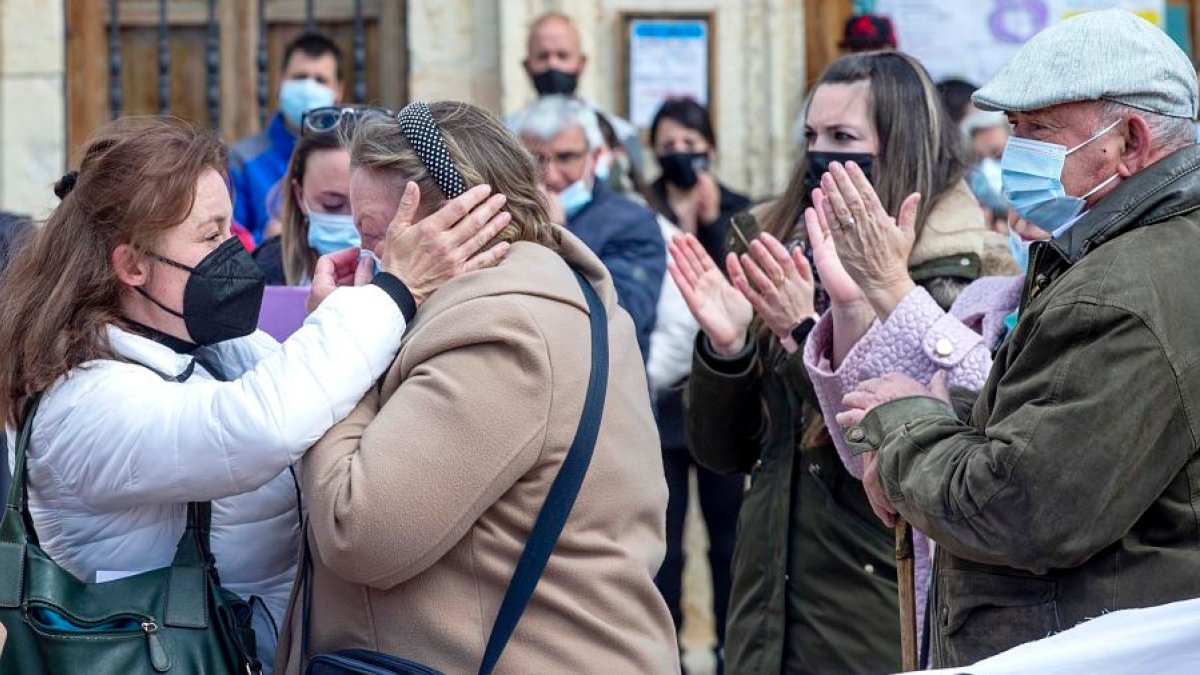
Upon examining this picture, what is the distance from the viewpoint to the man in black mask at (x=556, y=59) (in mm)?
6410

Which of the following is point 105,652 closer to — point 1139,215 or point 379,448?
point 379,448

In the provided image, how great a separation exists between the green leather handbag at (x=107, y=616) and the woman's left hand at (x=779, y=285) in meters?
1.48

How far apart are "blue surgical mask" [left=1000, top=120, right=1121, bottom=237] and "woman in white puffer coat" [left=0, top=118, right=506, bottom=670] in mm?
909

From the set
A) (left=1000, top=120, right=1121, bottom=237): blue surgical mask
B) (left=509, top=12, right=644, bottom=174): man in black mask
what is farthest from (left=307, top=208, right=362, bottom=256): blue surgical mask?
(left=509, top=12, right=644, bottom=174): man in black mask

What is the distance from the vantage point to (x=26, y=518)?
2.79 metres

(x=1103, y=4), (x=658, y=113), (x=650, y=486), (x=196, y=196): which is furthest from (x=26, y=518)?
(x=1103, y=4)

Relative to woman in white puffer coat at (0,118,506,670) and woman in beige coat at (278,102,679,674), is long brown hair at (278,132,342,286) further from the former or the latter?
woman in beige coat at (278,102,679,674)

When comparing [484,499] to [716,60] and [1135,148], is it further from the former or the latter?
[716,60]

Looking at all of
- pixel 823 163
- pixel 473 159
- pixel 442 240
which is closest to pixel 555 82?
pixel 823 163

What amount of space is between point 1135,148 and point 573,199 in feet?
10.5

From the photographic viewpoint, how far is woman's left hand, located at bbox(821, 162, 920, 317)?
11.4 feet

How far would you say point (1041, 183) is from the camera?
2.98 metres

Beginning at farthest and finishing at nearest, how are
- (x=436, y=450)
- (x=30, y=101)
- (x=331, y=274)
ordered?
(x=30, y=101) → (x=331, y=274) → (x=436, y=450)

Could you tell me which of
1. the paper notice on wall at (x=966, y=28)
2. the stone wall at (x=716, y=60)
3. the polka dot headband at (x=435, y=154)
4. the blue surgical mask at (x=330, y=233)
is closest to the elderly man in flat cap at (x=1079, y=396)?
the polka dot headband at (x=435, y=154)
